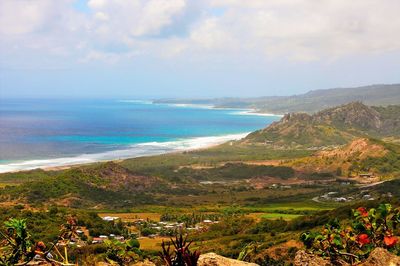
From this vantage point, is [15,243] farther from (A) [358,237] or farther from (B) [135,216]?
(B) [135,216]

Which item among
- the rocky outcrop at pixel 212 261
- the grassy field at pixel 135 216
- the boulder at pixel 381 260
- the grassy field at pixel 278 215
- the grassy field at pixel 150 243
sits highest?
the rocky outcrop at pixel 212 261

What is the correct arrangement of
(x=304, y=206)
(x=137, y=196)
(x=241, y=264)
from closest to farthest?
(x=241, y=264) < (x=304, y=206) < (x=137, y=196)

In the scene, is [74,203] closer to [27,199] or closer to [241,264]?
[27,199]

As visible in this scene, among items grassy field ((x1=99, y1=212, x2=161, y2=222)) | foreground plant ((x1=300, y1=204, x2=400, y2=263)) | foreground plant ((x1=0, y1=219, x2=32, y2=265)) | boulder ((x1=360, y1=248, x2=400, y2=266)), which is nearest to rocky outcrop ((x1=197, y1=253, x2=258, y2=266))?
boulder ((x1=360, y1=248, x2=400, y2=266))

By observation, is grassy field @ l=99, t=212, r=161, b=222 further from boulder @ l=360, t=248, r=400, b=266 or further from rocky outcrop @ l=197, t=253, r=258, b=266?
rocky outcrop @ l=197, t=253, r=258, b=266

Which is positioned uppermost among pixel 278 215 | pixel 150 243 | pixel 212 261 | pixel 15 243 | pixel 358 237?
pixel 15 243

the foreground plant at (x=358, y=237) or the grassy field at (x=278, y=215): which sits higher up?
the foreground plant at (x=358, y=237)

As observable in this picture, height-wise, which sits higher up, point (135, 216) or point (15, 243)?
point (15, 243)

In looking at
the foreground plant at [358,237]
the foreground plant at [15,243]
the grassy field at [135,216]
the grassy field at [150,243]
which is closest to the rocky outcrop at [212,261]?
the foreground plant at [15,243]

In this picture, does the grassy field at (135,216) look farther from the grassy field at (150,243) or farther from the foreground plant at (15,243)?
the foreground plant at (15,243)

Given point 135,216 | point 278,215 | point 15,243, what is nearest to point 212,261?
point 15,243

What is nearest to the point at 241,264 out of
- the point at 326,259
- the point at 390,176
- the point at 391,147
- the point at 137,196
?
the point at 326,259
